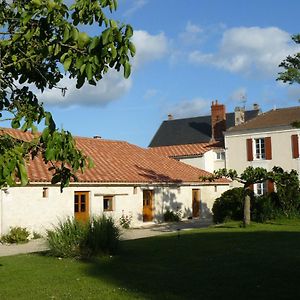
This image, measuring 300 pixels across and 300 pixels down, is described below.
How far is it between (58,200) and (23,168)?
59.2ft

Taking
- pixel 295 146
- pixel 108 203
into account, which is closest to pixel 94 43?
pixel 108 203

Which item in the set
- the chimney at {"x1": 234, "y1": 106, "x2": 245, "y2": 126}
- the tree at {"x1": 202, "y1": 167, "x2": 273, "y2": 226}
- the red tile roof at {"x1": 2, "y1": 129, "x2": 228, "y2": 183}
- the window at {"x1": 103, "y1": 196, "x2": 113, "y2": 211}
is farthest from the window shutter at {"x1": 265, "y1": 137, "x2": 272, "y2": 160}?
the tree at {"x1": 202, "y1": 167, "x2": 273, "y2": 226}

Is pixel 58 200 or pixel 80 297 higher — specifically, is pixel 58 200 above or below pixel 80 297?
above

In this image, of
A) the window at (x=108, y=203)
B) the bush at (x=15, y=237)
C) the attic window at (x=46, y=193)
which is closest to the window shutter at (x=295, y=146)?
the window at (x=108, y=203)

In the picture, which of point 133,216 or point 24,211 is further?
point 133,216

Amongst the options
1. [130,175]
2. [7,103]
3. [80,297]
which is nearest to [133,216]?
[130,175]

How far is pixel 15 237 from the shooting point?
747 inches

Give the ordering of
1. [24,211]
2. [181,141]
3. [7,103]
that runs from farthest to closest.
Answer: [181,141], [24,211], [7,103]

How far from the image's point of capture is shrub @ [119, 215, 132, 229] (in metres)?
24.7

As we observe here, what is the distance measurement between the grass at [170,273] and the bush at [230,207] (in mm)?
8970

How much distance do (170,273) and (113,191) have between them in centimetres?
1443

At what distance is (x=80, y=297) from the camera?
27.1ft

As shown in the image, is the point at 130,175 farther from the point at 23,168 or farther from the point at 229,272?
the point at 23,168

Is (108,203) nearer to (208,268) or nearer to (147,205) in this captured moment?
(147,205)
